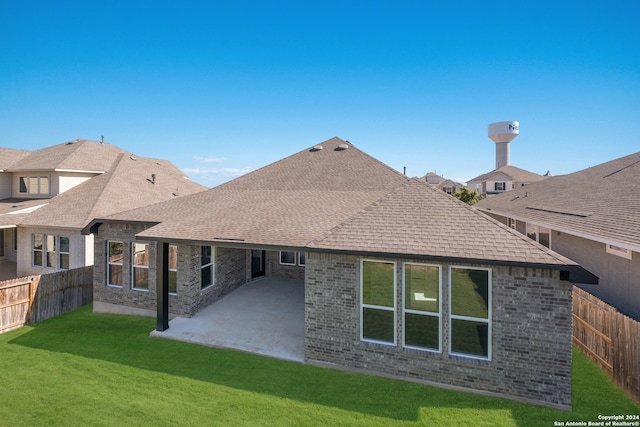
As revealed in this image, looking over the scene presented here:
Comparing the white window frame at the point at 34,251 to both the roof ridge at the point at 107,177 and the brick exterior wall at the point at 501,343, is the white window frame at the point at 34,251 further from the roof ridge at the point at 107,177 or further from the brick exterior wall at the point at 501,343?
the brick exterior wall at the point at 501,343

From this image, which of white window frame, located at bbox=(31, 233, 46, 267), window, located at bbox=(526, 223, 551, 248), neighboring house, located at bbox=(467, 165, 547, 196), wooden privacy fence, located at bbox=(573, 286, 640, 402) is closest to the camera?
wooden privacy fence, located at bbox=(573, 286, 640, 402)

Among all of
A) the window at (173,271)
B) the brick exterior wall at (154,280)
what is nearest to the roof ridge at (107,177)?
the brick exterior wall at (154,280)

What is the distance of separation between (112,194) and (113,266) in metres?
7.14

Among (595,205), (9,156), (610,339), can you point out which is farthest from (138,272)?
(9,156)

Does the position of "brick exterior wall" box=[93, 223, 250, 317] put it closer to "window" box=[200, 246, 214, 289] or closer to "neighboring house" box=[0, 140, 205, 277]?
"window" box=[200, 246, 214, 289]

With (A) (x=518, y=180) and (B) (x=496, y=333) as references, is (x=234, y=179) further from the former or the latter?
(A) (x=518, y=180)

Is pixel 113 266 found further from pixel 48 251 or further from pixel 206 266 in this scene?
pixel 48 251

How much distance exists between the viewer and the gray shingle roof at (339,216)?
6.79m

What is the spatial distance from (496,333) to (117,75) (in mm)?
20955

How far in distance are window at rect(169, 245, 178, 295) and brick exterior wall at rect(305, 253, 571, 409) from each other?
604 cm

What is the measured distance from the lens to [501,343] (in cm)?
645

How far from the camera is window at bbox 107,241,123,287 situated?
39.4ft

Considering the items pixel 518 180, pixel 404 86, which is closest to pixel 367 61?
pixel 404 86

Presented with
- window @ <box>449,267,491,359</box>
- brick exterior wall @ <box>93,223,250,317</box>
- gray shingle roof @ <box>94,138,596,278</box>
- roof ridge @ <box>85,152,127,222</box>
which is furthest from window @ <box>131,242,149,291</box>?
window @ <box>449,267,491,359</box>
